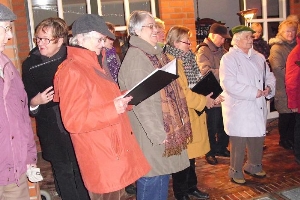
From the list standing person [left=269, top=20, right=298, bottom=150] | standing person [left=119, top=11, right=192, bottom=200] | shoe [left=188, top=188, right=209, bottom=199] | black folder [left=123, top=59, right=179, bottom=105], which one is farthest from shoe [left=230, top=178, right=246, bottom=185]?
black folder [left=123, top=59, right=179, bottom=105]

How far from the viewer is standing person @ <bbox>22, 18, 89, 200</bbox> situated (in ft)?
9.96

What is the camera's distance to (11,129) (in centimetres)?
225

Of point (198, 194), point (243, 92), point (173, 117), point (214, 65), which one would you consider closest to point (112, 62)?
point (173, 117)

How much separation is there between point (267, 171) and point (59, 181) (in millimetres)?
2798

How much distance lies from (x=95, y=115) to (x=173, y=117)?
0.79m

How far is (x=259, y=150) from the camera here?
428 centimetres

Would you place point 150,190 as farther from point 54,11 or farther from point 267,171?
point 54,11

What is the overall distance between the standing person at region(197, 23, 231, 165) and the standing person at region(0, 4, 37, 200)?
307 cm

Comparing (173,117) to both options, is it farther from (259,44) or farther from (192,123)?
(259,44)

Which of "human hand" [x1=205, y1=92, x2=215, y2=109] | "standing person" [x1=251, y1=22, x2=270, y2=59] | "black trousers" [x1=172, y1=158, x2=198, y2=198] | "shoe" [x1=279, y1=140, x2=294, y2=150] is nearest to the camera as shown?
"human hand" [x1=205, y1=92, x2=215, y2=109]

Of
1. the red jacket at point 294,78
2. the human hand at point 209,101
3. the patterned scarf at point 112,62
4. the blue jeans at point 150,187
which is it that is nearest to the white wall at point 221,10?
the red jacket at point 294,78

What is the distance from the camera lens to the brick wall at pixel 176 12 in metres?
6.13

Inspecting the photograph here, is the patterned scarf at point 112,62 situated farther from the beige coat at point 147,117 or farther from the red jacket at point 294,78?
the red jacket at point 294,78

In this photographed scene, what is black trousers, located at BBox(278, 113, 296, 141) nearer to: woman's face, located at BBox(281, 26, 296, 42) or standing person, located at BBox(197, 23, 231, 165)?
standing person, located at BBox(197, 23, 231, 165)
